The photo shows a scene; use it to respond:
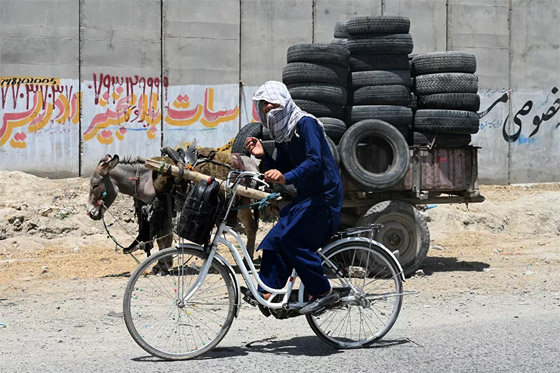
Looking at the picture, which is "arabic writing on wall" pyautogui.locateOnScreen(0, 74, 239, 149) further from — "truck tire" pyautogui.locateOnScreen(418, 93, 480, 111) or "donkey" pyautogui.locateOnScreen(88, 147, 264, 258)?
"truck tire" pyautogui.locateOnScreen(418, 93, 480, 111)

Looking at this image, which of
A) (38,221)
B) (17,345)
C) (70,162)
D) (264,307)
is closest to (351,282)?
(264,307)

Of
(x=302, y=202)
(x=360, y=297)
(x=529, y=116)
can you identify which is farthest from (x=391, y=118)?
(x=529, y=116)

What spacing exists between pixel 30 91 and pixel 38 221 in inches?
165

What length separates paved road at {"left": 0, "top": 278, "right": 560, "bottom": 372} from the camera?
19.1 feet

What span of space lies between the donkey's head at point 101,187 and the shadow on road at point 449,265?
4.41 meters

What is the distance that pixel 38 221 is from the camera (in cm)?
1494

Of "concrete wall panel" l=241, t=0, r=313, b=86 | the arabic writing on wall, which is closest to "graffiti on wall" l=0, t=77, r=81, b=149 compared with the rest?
the arabic writing on wall

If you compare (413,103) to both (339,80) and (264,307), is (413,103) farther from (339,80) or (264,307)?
(264,307)

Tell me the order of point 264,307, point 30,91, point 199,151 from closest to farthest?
point 264,307 → point 199,151 → point 30,91

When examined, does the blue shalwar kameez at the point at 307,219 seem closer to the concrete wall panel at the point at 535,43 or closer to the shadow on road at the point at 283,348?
the shadow on road at the point at 283,348

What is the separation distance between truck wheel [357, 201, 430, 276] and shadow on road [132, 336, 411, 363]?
13.2ft

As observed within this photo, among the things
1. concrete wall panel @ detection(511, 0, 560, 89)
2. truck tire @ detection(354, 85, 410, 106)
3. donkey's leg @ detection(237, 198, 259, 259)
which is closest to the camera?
truck tire @ detection(354, 85, 410, 106)

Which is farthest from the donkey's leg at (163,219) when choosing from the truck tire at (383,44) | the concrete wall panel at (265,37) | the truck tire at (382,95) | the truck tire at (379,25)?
the concrete wall panel at (265,37)

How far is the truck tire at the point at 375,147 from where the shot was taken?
10.2 meters
